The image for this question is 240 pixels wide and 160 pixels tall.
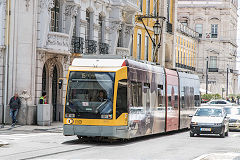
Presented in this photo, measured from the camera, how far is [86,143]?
69.2ft

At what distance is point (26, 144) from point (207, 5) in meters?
83.2

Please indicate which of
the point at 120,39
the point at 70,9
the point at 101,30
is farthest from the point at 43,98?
the point at 120,39

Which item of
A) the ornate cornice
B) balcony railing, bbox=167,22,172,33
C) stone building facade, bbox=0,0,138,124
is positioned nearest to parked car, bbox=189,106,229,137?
stone building facade, bbox=0,0,138,124

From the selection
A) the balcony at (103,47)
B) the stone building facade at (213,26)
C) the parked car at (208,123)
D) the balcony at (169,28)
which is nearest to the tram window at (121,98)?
the parked car at (208,123)

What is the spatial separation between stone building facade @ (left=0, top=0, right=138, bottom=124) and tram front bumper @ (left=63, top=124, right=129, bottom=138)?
998 cm

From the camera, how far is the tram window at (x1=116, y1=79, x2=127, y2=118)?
68.0ft

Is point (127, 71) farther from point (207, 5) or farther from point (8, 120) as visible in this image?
point (207, 5)

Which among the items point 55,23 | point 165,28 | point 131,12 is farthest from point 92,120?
point 165,28

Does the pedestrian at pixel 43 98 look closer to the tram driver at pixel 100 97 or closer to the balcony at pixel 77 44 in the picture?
the balcony at pixel 77 44

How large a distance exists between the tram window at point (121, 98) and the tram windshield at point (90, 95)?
0.32 m

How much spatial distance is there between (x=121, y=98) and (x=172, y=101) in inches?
333

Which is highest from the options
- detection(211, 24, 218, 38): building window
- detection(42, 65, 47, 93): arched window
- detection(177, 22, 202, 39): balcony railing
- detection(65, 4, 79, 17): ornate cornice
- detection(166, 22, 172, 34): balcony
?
detection(211, 24, 218, 38): building window

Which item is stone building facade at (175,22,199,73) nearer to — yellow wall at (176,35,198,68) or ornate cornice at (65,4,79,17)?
yellow wall at (176,35,198,68)

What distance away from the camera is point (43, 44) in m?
31.4
